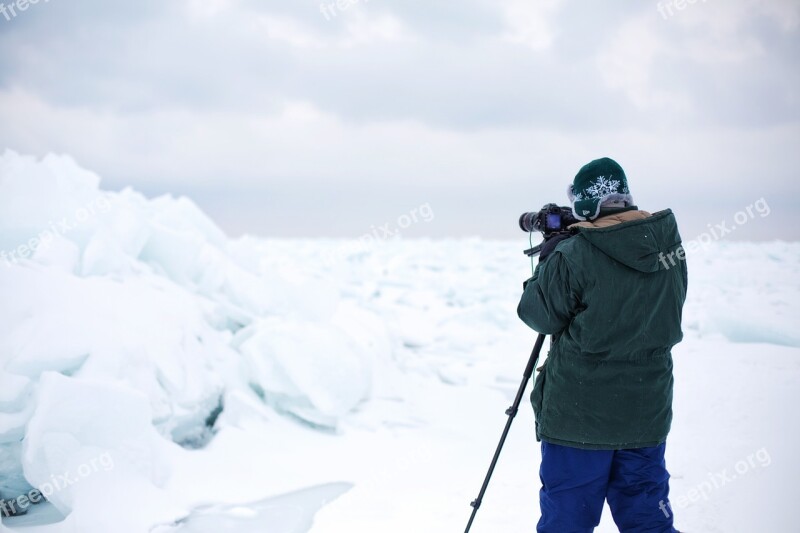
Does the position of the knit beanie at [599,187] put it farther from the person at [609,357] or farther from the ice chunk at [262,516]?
the ice chunk at [262,516]

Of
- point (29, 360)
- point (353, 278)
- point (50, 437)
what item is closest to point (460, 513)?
point (50, 437)

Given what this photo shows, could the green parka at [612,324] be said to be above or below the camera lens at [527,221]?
below

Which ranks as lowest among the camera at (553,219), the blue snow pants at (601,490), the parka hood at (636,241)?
the blue snow pants at (601,490)

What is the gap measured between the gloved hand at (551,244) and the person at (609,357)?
0.11 ft

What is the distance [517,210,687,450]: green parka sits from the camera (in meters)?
1.58

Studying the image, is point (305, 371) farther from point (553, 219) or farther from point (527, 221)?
point (553, 219)

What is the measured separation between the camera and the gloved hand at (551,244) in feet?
5.78

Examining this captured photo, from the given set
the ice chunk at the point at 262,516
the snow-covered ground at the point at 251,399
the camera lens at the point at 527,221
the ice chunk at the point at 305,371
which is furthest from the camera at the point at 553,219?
the ice chunk at the point at 305,371

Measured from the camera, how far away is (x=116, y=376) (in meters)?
3.48

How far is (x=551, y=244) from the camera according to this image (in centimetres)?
176

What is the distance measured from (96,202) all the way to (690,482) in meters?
5.18

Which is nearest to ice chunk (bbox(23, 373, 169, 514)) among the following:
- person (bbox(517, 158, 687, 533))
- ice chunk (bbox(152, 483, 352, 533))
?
ice chunk (bbox(152, 483, 352, 533))

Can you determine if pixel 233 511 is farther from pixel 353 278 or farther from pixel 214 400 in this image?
pixel 353 278

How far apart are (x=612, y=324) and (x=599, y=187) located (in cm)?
44
